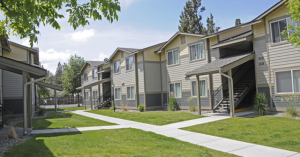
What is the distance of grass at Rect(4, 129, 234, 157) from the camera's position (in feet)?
22.6

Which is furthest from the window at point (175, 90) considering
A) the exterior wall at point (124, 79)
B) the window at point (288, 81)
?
the window at point (288, 81)

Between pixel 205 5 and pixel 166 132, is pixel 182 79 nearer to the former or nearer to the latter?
pixel 166 132

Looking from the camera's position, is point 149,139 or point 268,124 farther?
Answer: point 268,124

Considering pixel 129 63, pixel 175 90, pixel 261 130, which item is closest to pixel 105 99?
pixel 129 63

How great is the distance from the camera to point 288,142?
7.71m

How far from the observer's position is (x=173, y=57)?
21.9m

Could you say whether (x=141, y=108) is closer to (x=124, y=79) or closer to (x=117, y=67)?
(x=124, y=79)

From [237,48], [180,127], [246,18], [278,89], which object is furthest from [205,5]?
[180,127]

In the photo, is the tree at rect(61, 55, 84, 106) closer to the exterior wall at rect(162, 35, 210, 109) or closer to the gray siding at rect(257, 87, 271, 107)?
the exterior wall at rect(162, 35, 210, 109)

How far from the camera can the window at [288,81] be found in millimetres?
13098

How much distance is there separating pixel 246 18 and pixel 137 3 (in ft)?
137

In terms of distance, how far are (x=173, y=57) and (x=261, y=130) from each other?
42.6 ft

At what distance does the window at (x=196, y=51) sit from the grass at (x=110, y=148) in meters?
11.2

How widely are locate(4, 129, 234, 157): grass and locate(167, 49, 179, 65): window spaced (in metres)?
13.0
